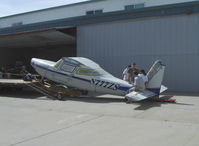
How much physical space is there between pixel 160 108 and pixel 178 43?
736cm

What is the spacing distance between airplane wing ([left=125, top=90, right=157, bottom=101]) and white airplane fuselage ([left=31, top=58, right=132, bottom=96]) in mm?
1056

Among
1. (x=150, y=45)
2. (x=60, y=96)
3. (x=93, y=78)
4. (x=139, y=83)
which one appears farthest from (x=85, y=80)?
(x=150, y=45)

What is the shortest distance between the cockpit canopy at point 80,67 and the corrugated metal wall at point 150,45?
4.58m

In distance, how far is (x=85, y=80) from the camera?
14250mm

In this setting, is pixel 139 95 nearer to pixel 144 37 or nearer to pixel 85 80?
pixel 85 80

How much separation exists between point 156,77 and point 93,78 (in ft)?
11.3

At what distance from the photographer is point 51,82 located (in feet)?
55.7

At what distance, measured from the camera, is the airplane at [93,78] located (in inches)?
481

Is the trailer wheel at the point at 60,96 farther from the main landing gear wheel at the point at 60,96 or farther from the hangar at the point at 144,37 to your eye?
the hangar at the point at 144,37

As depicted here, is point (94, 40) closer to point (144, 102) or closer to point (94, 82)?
point (94, 82)

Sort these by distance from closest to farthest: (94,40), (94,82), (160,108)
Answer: (160,108)
(94,82)
(94,40)

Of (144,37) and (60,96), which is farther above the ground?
(144,37)

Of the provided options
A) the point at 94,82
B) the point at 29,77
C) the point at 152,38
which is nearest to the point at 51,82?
the point at 29,77

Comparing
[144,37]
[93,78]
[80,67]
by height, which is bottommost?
[93,78]
